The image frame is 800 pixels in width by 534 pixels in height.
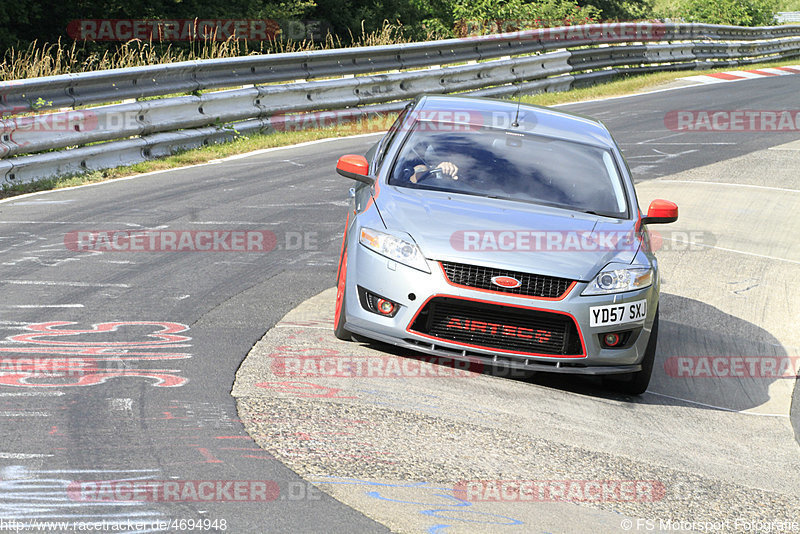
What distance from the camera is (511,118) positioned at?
7.75 metres

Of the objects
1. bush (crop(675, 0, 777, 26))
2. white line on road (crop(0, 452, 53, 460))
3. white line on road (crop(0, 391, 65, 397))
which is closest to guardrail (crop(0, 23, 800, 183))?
white line on road (crop(0, 391, 65, 397))

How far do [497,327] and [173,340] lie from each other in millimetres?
2002

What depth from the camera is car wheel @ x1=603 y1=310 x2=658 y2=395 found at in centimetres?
634

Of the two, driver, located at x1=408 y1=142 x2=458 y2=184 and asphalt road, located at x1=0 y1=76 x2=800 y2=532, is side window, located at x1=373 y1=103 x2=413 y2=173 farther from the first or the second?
asphalt road, located at x1=0 y1=76 x2=800 y2=532

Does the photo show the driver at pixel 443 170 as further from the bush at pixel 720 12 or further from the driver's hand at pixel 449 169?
the bush at pixel 720 12

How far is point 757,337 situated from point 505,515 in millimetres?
4397

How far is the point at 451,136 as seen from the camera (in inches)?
289

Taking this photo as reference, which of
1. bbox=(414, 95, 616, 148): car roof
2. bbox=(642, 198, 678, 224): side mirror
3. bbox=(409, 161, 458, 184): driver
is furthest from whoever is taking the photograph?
bbox=(414, 95, 616, 148): car roof

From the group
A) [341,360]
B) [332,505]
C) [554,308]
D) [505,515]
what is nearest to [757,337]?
[554,308]

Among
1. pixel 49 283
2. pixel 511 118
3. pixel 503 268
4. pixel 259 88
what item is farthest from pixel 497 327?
pixel 259 88

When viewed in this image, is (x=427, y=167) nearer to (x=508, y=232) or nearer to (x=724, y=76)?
(x=508, y=232)

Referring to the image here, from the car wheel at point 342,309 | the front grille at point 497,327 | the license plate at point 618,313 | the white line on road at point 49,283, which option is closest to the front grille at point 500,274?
the front grille at point 497,327

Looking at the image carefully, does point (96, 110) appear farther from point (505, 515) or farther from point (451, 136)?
point (505, 515)

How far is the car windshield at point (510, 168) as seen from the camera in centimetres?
687
